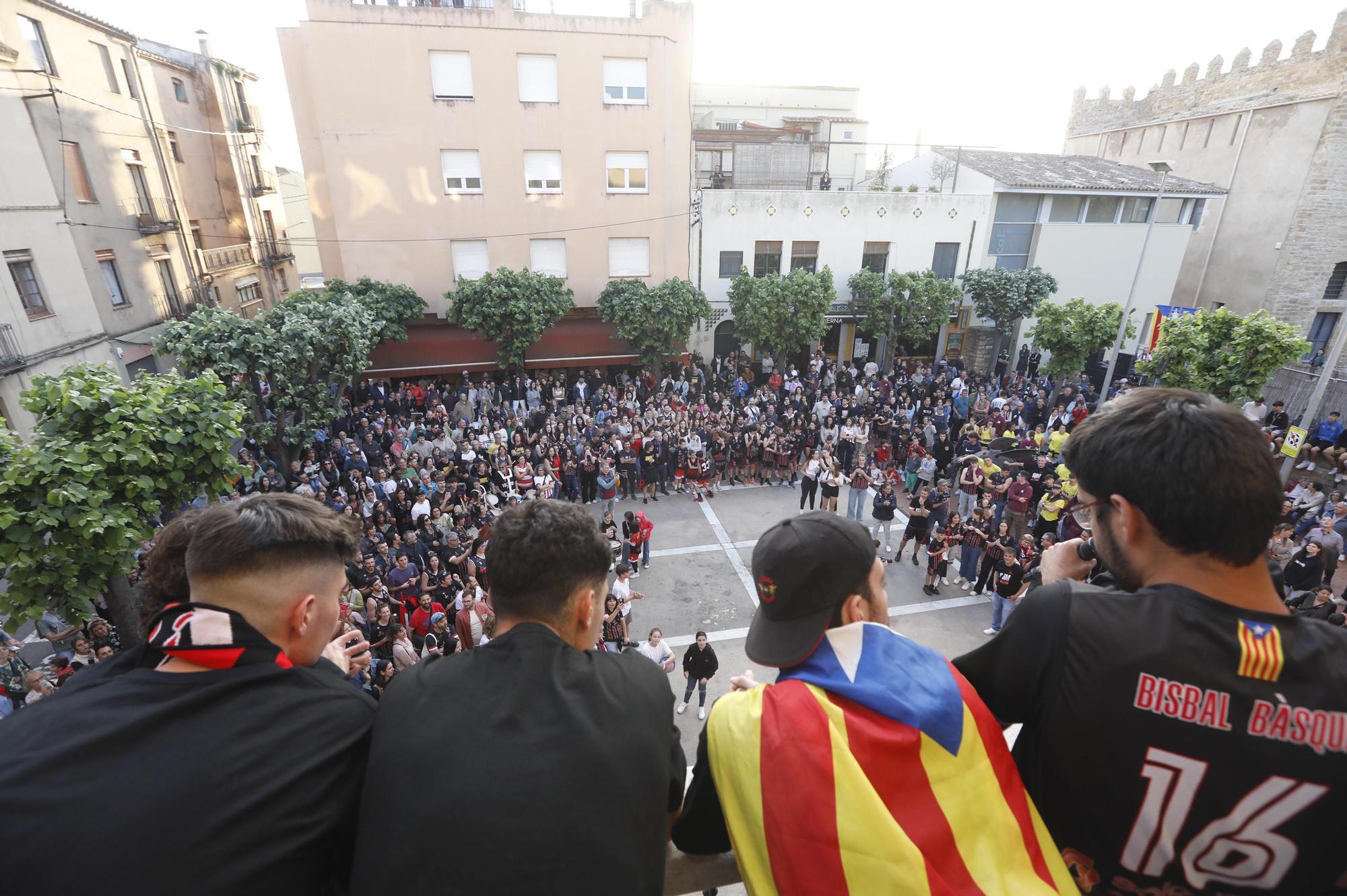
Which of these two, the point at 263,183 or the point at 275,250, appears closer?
the point at 263,183

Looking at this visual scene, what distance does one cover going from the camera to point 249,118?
82.9 feet

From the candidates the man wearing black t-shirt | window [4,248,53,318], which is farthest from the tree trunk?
window [4,248,53,318]

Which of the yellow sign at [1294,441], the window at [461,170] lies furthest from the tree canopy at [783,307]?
the yellow sign at [1294,441]

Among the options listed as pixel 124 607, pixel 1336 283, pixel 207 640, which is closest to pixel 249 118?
pixel 124 607

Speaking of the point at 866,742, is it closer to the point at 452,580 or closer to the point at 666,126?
the point at 452,580

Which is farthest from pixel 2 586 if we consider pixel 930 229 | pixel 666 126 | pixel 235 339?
pixel 930 229

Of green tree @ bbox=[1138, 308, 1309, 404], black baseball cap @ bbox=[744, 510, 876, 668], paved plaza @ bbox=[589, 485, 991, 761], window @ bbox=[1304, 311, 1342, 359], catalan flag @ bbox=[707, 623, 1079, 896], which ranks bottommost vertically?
paved plaza @ bbox=[589, 485, 991, 761]

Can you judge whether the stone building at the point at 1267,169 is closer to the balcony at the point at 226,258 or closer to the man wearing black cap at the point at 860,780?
the man wearing black cap at the point at 860,780

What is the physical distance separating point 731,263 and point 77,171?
17324mm

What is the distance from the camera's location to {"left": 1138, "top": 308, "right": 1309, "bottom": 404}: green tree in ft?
41.5

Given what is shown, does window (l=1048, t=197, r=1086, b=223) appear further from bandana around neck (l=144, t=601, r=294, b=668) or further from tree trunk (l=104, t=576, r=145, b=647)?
bandana around neck (l=144, t=601, r=294, b=668)

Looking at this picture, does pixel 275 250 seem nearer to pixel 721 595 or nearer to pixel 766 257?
pixel 766 257

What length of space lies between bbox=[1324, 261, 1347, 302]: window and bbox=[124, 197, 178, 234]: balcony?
36500 millimetres

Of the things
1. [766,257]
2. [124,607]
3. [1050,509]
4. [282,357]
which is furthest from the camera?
[766,257]
